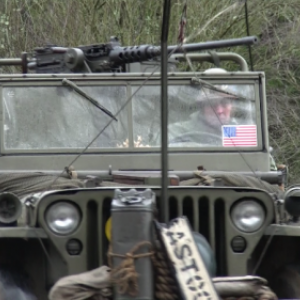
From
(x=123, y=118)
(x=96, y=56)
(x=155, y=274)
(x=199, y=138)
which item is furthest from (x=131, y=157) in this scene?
(x=155, y=274)

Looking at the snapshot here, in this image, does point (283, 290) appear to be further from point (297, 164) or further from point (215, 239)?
point (297, 164)

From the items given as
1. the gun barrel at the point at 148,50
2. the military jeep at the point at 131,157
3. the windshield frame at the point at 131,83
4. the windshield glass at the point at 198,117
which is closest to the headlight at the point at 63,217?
the military jeep at the point at 131,157

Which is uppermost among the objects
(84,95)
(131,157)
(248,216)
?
(84,95)

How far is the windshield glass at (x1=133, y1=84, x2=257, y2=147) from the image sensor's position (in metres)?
5.79

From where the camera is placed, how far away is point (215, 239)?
14.8ft

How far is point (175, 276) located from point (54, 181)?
4.52ft

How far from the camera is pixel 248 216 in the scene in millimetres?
4426

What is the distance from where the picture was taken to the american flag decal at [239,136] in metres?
5.83

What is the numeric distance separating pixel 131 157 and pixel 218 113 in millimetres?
645

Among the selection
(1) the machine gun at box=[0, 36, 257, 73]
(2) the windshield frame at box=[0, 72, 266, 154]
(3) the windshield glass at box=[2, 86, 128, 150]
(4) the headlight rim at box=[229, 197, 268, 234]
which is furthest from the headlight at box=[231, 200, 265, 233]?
(1) the machine gun at box=[0, 36, 257, 73]

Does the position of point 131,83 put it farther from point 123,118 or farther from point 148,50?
point 148,50

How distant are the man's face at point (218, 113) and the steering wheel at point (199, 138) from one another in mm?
75

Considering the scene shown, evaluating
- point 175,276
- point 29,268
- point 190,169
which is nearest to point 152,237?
point 175,276

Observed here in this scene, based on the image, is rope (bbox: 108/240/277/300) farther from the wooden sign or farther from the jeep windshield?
the jeep windshield
